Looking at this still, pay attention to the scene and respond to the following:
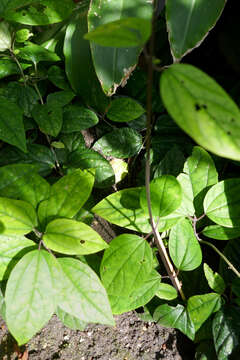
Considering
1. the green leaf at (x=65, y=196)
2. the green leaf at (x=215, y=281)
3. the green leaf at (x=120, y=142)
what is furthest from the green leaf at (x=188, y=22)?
the green leaf at (x=215, y=281)

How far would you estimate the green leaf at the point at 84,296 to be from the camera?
0.90 m

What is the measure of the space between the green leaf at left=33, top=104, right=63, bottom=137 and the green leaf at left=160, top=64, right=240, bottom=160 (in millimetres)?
713

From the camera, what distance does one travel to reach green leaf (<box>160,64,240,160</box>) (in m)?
0.46

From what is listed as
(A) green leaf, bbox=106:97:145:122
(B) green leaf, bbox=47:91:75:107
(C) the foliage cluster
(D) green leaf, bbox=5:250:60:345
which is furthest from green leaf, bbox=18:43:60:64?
(D) green leaf, bbox=5:250:60:345

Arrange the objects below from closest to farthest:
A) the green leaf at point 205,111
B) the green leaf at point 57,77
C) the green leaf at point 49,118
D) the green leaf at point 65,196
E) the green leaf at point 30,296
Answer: the green leaf at point 205,111
the green leaf at point 30,296
the green leaf at point 65,196
the green leaf at point 49,118
the green leaf at point 57,77

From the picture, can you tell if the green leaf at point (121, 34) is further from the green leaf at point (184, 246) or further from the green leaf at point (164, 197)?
the green leaf at point (184, 246)

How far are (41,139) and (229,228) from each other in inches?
30.5


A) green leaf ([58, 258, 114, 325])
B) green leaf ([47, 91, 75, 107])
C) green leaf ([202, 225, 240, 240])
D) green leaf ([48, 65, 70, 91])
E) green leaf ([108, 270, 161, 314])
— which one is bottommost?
green leaf ([108, 270, 161, 314])

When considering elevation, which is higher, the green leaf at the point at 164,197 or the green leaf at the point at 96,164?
the green leaf at the point at 164,197

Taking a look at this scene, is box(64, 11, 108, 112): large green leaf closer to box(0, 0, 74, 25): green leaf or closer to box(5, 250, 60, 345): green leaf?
box(0, 0, 74, 25): green leaf

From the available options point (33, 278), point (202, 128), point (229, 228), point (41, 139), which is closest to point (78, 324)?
Result: point (33, 278)

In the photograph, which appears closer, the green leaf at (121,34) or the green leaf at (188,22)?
the green leaf at (121,34)

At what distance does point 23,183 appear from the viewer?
1021 millimetres

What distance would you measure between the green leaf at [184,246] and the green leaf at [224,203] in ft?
0.27
